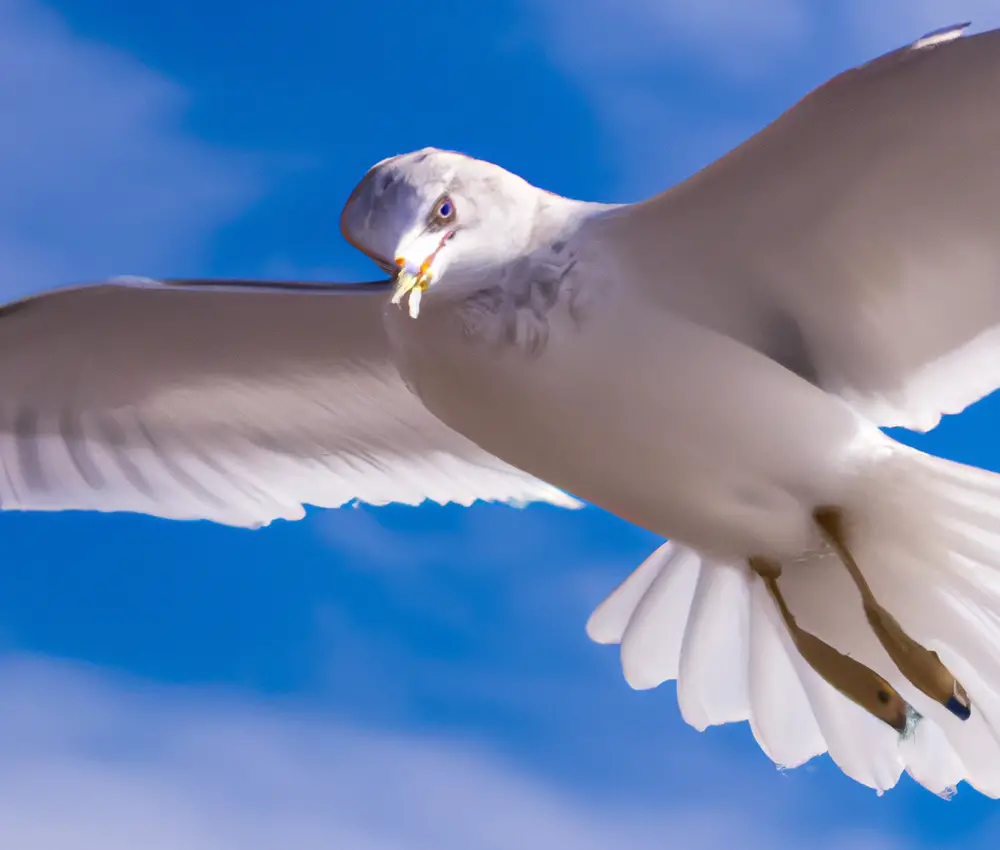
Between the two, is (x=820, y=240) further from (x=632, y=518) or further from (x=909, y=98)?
(x=632, y=518)

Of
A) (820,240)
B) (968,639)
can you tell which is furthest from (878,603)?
(820,240)

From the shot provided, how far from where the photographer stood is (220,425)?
2902 millimetres

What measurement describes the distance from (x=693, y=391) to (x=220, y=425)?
1146 mm

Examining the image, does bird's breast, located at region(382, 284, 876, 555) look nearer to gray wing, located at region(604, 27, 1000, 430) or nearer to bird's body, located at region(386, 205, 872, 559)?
bird's body, located at region(386, 205, 872, 559)

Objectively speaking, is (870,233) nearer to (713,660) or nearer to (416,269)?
(416,269)

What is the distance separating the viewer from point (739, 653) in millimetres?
2729

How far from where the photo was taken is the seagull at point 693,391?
2.01m

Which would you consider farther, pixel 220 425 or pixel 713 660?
pixel 220 425

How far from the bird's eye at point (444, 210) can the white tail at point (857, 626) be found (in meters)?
0.81

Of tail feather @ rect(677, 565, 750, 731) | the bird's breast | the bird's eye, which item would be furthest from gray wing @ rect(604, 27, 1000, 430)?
tail feather @ rect(677, 565, 750, 731)

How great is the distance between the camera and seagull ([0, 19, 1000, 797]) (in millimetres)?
2014

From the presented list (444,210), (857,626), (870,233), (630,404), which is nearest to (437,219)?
(444,210)

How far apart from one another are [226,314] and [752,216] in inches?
39.3

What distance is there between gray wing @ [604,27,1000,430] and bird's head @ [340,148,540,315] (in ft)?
0.65
